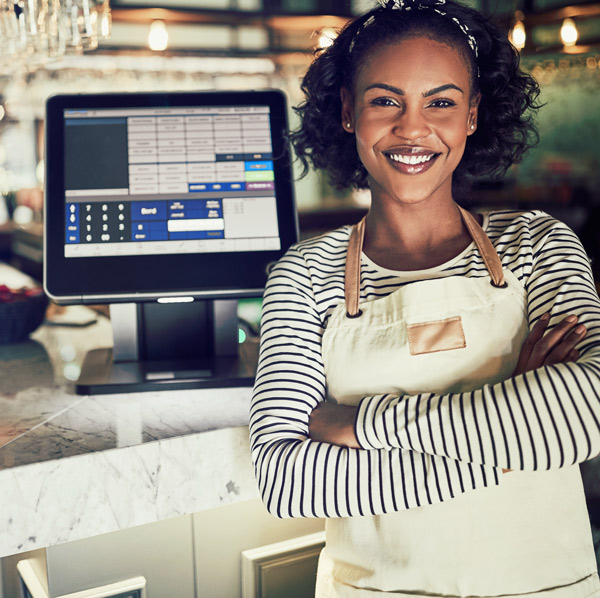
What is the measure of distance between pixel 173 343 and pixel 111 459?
385 mm

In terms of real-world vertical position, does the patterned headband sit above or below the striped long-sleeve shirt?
above

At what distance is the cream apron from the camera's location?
907mm

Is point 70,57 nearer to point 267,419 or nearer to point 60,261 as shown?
point 60,261

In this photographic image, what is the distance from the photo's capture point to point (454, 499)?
3.01ft

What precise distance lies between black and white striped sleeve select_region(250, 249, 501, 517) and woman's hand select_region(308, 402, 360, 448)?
11 millimetres

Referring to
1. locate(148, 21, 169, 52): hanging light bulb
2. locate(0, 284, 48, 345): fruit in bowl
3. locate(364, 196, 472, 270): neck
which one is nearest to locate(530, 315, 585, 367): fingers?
locate(364, 196, 472, 270): neck

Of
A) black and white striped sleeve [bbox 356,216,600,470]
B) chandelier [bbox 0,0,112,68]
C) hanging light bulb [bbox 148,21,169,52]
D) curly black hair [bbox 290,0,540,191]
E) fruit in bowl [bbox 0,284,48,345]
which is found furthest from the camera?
hanging light bulb [bbox 148,21,169,52]

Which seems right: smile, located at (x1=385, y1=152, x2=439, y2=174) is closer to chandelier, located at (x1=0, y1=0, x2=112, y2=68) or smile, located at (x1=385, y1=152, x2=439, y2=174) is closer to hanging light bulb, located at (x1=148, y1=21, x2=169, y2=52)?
chandelier, located at (x1=0, y1=0, x2=112, y2=68)

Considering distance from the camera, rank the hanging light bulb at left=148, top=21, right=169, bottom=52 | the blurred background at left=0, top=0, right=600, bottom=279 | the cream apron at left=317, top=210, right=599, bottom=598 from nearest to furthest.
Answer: the cream apron at left=317, top=210, right=599, bottom=598, the hanging light bulb at left=148, top=21, right=169, bottom=52, the blurred background at left=0, top=0, right=600, bottom=279

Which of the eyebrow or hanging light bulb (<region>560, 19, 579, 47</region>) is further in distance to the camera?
hanging light bulb (<region>560, 19, 579, 47</region>)

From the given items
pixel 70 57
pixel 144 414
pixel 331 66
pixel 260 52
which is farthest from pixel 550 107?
pixel 144 414

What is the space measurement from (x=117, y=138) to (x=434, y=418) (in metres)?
0.81

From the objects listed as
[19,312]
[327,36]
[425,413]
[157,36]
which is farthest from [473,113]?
[157,36]

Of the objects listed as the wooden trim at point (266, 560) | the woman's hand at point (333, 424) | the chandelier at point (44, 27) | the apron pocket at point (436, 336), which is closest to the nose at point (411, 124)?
the apron pocket at point (436, 336)
